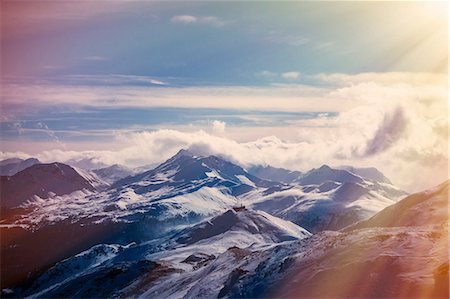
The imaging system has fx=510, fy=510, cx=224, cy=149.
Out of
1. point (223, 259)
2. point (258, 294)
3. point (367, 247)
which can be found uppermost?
point (367, 247)

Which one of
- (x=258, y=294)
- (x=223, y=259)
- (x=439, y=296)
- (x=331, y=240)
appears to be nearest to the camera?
(x=439, y=296)

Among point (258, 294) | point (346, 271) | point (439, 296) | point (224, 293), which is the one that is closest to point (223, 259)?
point (224, 293)

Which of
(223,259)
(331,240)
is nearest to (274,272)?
(331,240)

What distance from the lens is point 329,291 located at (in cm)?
7294

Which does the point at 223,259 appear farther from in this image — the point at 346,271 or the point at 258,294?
the point at 346,271

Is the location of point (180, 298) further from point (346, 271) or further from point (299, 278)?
point (346, 271)

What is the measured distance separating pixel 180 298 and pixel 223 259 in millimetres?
27558

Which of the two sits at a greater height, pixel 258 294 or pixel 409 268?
pixel 409 268

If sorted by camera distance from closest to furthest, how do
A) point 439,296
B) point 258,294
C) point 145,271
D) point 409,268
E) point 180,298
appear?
point 439,296
point 409,268
point 258,294
point 180,298
point 145,271

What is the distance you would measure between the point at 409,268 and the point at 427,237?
1482cm

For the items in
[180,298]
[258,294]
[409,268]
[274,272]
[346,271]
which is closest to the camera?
[409,268]

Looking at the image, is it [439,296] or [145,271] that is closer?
[439,296]

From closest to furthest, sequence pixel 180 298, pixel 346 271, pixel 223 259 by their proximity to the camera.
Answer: pixel 346 271 → pixel 180 298 → pixel 223 259

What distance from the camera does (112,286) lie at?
16212 cm
